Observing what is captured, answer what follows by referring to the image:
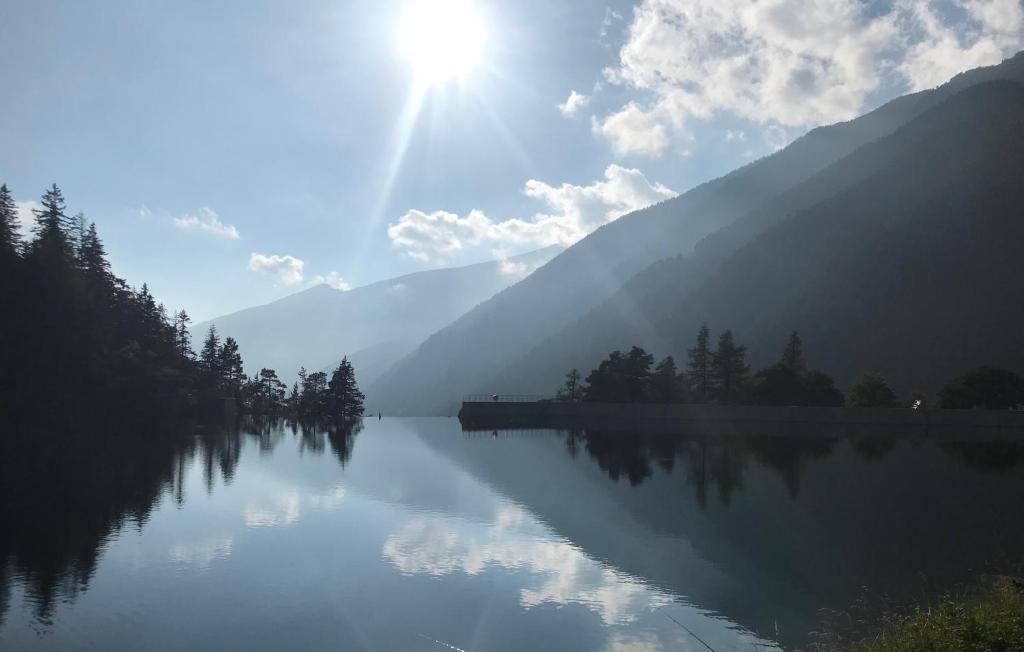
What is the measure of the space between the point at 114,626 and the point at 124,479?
1151 inches

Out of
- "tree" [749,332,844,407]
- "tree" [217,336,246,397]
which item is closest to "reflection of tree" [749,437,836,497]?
"tree" [749,332,844,407]

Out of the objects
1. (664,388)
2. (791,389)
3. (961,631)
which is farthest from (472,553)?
(664,388)

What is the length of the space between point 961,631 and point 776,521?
20.1 metres

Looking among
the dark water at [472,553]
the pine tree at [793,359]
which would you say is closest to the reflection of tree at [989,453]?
the dark water at [472,553]

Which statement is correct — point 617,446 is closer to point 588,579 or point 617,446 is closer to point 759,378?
point 588,579

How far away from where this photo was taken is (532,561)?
80.4 ft

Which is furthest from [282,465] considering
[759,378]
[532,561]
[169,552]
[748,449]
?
[759,378]

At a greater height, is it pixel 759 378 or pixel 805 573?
pixel 759 378

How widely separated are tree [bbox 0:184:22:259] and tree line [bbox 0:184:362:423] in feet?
0.44

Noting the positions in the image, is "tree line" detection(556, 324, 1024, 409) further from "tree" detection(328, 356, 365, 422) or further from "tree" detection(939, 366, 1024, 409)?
"tree" detection(328, 356, 365, 422)

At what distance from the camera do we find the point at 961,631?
12.6 meters

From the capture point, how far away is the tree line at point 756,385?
12206cm

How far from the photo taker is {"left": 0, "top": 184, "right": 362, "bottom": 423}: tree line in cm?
7269

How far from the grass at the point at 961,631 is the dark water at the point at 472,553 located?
2662 mm
